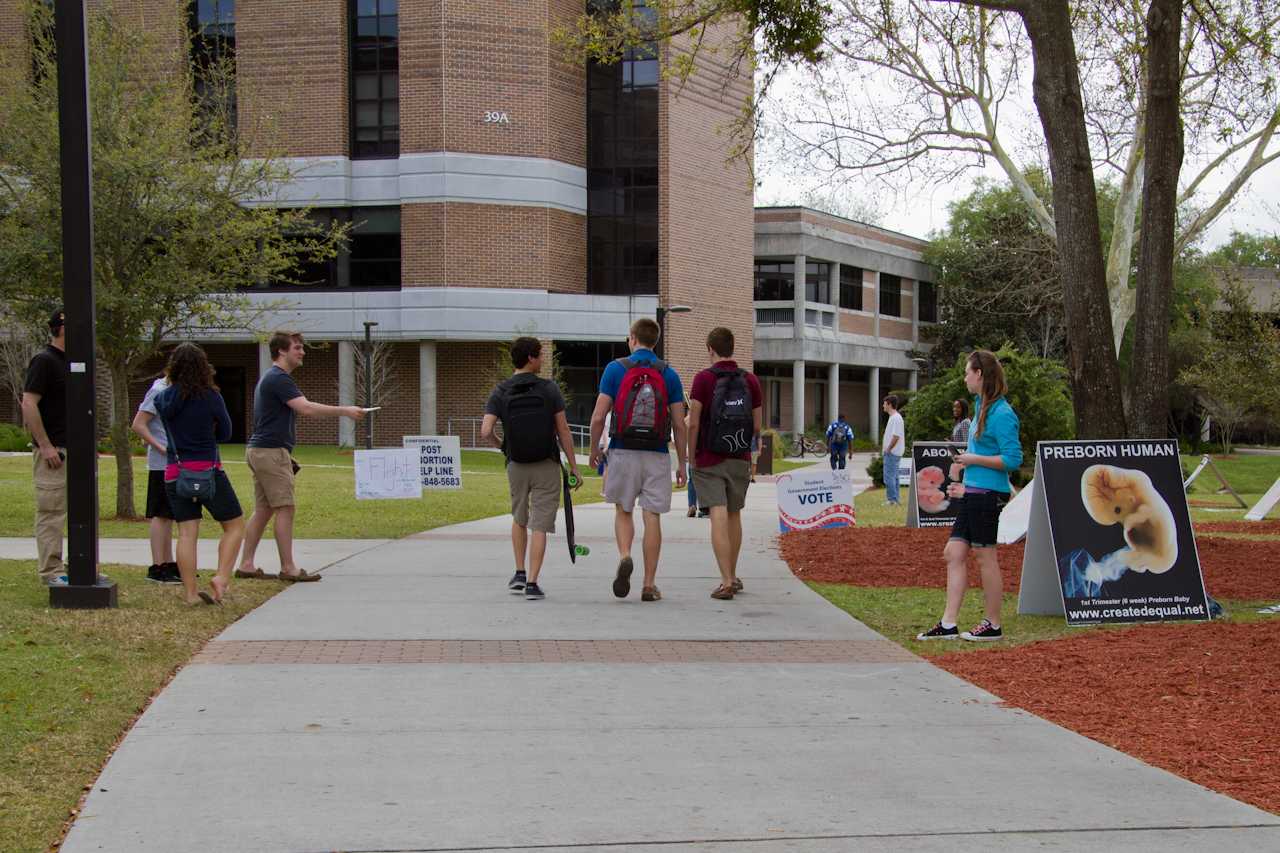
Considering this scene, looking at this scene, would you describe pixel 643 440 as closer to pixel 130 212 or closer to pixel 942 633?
pixel 942 633

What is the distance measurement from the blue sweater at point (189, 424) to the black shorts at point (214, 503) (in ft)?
0.57

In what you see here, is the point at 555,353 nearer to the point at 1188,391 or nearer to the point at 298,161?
the point at 298,161

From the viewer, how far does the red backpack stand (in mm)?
9164

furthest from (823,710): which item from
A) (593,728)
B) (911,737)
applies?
(593,728)

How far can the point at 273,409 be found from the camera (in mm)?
9664

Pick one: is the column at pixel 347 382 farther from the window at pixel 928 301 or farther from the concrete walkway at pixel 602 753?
the concrete walkway at pixel 602 753

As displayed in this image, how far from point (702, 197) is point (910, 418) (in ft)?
73.6

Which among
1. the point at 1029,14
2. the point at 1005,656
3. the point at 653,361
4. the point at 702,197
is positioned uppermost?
the point at 702,197

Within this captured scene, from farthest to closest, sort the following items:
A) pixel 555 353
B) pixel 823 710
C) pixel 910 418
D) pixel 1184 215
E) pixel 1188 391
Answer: pixel 1188 391 < pixel 555 353 < pixel 910 418 < pixel 1184 215 < pixel 823 710

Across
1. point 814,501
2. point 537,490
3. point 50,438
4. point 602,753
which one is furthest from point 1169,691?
point 814,501

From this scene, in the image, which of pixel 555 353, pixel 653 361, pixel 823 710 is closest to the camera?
pixel 823 710

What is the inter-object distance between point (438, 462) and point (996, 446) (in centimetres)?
1471

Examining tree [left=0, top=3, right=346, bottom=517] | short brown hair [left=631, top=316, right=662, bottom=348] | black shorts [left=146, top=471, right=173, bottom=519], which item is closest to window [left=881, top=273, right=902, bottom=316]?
tree [left=0, top=3, right=346, bottom=517]

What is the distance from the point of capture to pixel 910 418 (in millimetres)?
26922
